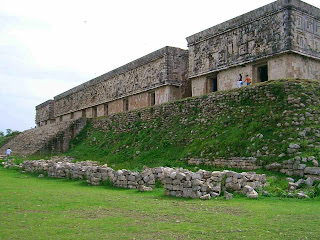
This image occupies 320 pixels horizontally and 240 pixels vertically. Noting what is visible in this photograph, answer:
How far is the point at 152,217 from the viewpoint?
6383mm

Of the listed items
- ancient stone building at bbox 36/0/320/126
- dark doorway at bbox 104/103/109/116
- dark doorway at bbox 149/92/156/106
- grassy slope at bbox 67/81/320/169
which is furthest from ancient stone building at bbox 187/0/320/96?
dark doorway at bbox 104/103/109/116

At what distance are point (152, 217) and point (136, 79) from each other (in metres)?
20.1

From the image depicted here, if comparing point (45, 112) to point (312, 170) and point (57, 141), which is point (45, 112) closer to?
point (57, 141)

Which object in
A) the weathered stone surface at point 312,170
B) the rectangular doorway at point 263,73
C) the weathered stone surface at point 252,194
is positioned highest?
the rectangular doorway at point 263,73

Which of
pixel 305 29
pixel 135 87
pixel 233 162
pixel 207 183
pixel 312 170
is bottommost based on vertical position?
pixel 207 183

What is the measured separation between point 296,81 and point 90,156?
1263cm

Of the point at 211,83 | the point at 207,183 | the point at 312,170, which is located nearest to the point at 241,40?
the point at 211,83

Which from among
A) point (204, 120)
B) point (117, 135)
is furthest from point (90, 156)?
point (204, 120)

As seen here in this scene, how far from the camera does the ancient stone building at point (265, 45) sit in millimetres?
15680

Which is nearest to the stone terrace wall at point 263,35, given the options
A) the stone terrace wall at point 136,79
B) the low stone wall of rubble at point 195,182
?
the stone terrace wall at point 136,79

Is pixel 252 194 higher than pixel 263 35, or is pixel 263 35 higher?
pixel 263 35

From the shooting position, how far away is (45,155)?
23828mm

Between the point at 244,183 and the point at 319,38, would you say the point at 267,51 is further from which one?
the point at 244,183

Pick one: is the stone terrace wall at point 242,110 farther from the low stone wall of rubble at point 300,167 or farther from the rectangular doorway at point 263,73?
the rectangular doorway at point 263,73
